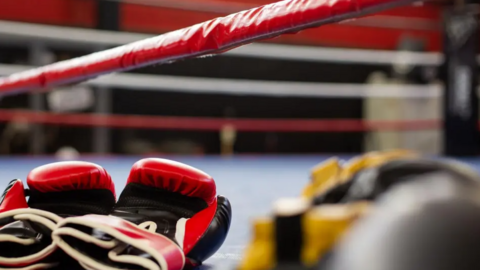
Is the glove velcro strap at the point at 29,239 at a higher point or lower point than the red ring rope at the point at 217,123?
higher

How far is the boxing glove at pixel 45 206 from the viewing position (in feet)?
2.81

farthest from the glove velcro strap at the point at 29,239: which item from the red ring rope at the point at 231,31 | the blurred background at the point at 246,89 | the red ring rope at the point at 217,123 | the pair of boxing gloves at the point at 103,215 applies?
the red ring rope at the point at 217,123

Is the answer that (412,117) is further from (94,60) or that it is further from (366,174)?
(366,174)

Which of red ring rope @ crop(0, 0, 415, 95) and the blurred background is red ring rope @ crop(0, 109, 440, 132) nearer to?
the blurred background

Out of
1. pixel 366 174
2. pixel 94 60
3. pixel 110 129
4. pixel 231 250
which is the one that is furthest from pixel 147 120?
pixel 366 174

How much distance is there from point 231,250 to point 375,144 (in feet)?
18.2

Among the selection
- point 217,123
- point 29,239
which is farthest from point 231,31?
point 217,123

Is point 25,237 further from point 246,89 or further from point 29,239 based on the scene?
point 246,89

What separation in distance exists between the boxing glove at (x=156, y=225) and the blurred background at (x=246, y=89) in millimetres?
3567

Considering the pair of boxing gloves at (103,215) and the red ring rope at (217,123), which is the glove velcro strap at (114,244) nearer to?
the pair of boxing gloves at (103,215)

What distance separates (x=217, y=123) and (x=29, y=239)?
4.93 meters

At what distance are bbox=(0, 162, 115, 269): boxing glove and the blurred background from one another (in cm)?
353

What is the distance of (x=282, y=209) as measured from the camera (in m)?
0.45

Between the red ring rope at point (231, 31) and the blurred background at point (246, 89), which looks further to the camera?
the blurred background at point (246, 89)
